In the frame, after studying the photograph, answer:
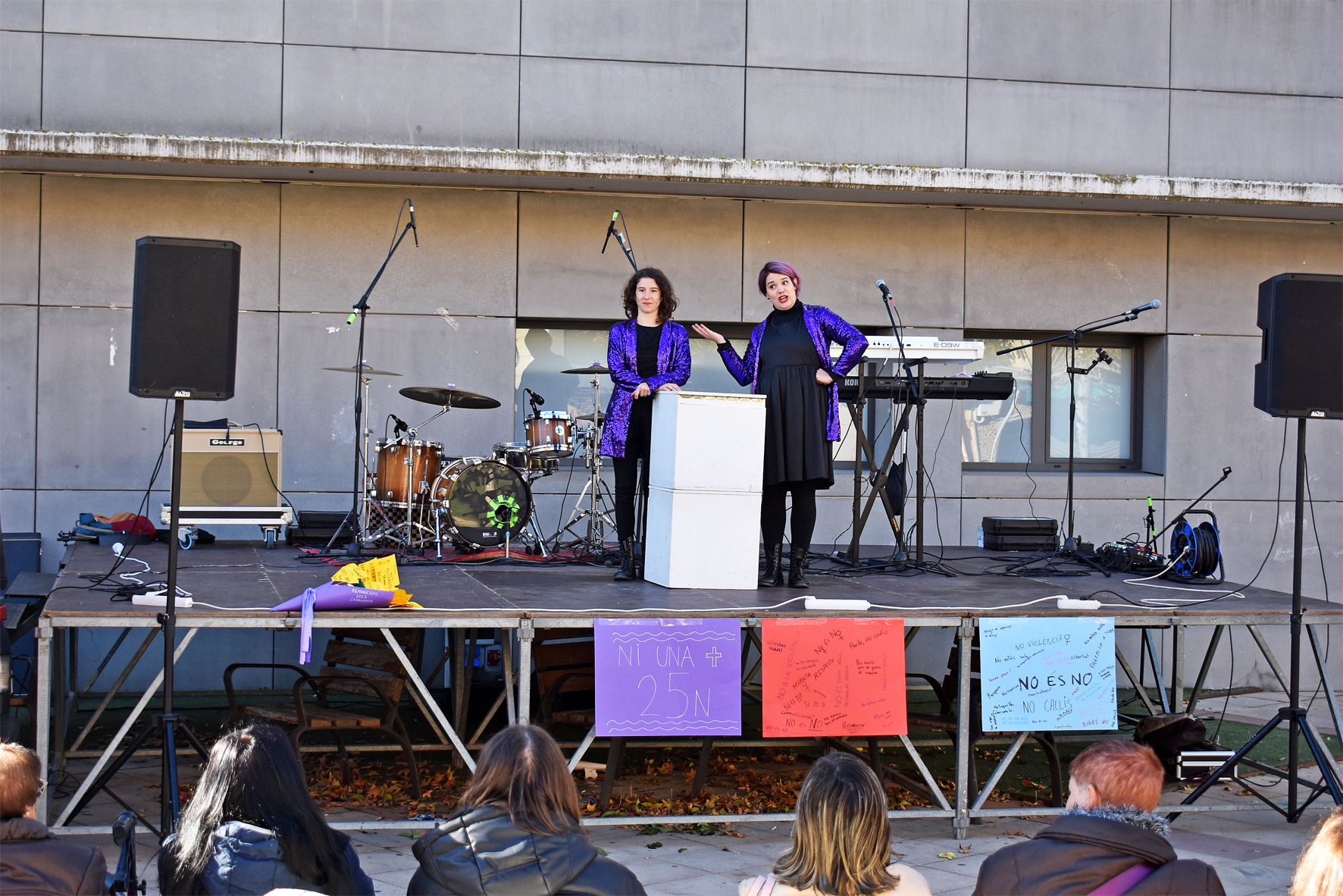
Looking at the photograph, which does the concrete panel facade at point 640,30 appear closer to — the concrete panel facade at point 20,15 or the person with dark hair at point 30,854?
the concrete panel facade at point 20,15

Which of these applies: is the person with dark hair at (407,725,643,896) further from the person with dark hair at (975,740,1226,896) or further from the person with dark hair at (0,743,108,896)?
the person with dark hair at (975,740,1226,896)

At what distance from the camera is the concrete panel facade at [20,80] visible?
8156mm

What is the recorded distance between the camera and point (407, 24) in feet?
28.4

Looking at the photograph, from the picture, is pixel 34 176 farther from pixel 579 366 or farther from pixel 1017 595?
pixel 1017 595

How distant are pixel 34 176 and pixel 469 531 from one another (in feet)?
13.8

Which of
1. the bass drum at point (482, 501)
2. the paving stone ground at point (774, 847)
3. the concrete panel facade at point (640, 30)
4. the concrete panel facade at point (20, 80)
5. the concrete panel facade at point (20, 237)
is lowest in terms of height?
the paving stone ground at point (774, 847)

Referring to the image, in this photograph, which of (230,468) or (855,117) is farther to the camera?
(855,117)

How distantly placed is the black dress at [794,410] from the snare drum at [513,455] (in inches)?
91.3

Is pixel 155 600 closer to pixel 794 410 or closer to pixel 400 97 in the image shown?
pixel 794 410

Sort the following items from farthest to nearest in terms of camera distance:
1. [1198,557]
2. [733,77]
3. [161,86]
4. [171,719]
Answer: [733,77], [161,86], [1198,557], [171,719]

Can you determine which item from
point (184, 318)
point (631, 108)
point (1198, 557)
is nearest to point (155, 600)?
point (184, 318)

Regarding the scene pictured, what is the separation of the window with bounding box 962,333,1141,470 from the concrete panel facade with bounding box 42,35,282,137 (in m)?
5.94

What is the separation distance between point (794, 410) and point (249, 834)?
3939 mm

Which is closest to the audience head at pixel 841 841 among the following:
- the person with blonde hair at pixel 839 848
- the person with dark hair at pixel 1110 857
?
the person with blonde hair at pixel 839 848
